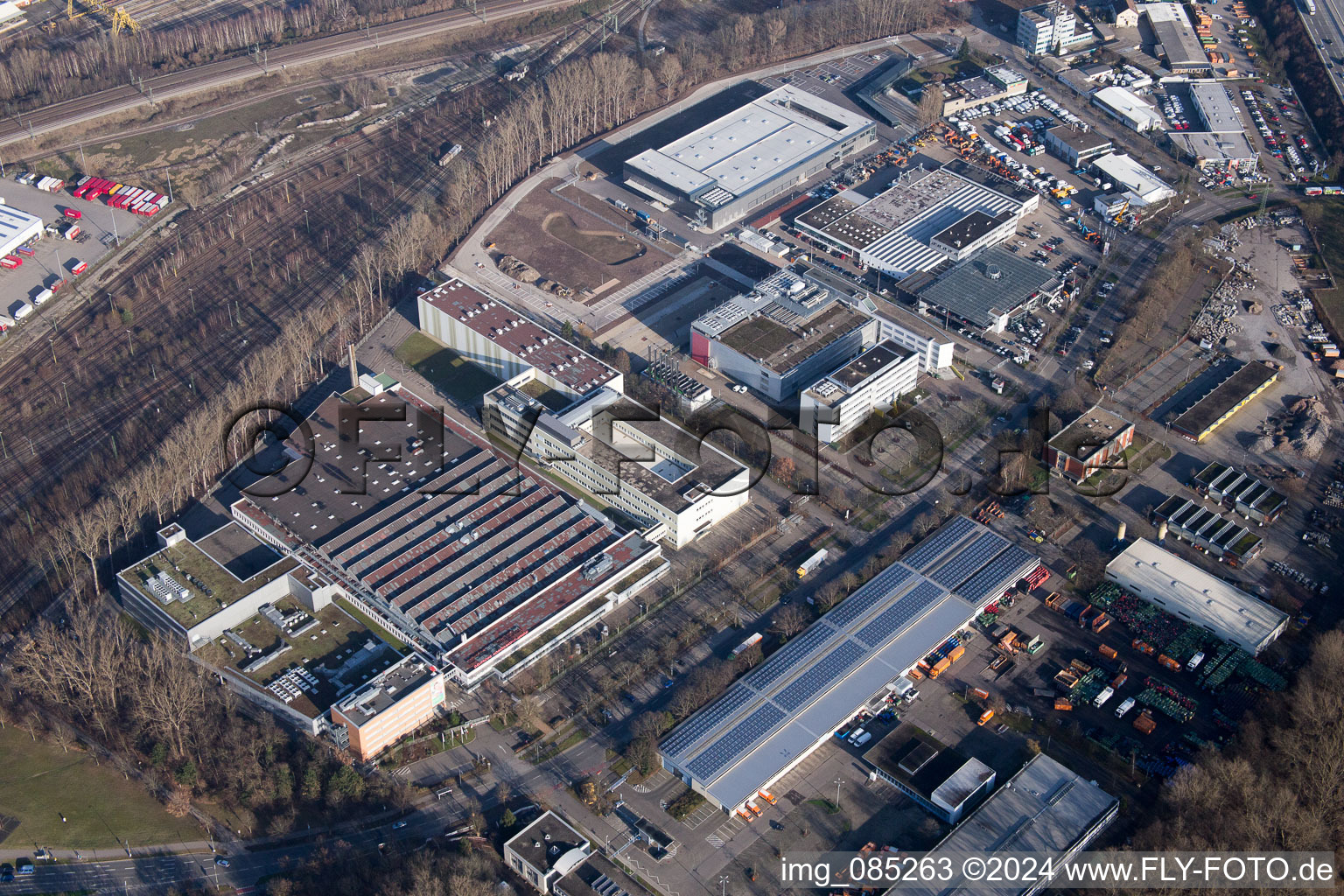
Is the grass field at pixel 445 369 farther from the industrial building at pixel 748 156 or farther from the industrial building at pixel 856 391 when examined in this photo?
the industrial building at pixel 748 156

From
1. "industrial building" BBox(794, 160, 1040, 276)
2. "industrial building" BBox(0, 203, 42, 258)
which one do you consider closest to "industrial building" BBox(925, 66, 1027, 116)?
"industrial building" BBox(794, 160, 1040, 276)

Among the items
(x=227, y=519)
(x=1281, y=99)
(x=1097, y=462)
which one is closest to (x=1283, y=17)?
(x=1281, y=99)

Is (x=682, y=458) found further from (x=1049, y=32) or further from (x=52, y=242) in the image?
(x=1049, y=32)

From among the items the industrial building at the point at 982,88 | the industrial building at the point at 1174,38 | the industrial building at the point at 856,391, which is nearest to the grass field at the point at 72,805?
the industrial building at the point at 856,391

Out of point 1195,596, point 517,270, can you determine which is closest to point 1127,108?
point 517,270

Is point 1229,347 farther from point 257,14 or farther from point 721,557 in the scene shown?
point 257,14

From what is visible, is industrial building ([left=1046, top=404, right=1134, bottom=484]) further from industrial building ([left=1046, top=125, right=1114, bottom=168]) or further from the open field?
industrial building ([left=1046, top=125, right=1114, bottom=168])
